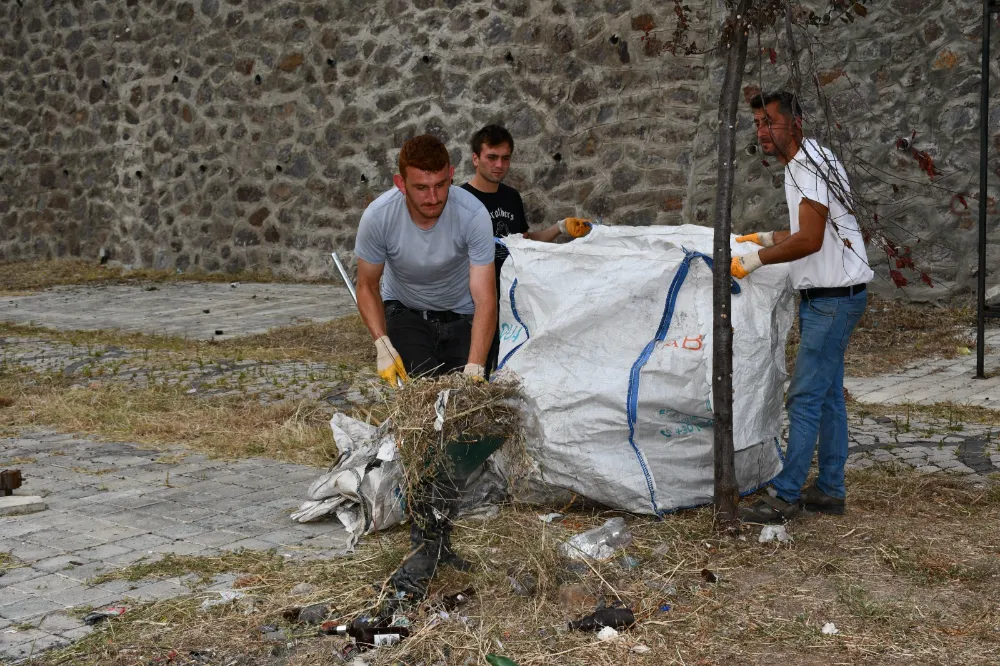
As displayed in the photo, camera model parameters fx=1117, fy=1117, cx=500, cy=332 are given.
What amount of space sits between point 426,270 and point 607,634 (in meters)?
1.78

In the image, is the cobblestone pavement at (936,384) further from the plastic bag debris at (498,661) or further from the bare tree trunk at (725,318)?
the plastic bag debris at (498,661)

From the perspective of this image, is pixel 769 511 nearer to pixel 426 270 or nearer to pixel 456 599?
pixel 456 599

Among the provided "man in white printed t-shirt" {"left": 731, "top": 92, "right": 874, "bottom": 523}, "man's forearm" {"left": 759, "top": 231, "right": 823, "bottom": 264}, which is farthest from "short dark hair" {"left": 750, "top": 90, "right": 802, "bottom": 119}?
"man's forearm" {"left": 759, "top": 231, "right": 823, "bottom": 264}

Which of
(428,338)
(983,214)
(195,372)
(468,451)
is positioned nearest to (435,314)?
(428,338)

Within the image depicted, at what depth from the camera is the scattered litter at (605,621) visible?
317 centimetres

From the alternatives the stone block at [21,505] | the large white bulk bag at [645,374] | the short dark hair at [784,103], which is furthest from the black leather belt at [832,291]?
the stone block at [21,505]

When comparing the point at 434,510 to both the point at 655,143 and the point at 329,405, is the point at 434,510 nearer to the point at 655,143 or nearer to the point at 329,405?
the point at 329,405

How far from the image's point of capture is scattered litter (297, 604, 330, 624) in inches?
128

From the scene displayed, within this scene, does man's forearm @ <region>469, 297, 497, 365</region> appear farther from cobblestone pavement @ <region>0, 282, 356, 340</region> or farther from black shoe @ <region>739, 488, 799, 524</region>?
cobblestone pavement @ <region>0, 282, 356, 340</region>

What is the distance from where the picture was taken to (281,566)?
12.1ft

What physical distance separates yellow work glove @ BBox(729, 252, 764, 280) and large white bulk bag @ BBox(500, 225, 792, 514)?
0.32 ft

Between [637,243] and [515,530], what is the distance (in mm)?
1259

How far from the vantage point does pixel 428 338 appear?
4516mm

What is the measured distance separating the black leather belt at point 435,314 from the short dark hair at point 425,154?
0.75m
